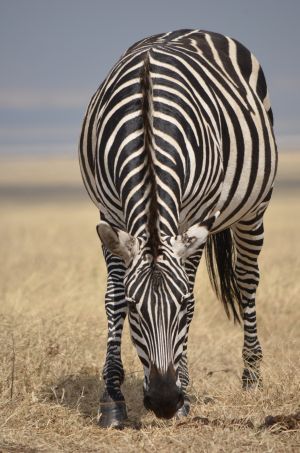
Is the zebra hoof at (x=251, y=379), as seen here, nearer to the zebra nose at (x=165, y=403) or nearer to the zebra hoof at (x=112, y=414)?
the zebra hoof at (x=112, y=414)

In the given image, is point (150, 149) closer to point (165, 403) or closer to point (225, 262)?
point (165, 403)

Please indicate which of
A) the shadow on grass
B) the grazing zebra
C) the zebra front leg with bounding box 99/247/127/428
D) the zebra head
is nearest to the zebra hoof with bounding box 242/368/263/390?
the grazing zebra

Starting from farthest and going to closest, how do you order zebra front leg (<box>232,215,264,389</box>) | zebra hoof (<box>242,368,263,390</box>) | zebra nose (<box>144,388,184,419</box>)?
zebra front leg (<box>232,215,264,389</box>) < zebra hoof (<box>242,368,263,390</box>) < zebra nose (<box>144,388,184,419</box>)

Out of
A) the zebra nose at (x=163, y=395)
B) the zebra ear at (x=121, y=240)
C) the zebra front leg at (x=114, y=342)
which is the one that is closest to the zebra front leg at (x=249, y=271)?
the zebra front leg at (x=114, y=342)

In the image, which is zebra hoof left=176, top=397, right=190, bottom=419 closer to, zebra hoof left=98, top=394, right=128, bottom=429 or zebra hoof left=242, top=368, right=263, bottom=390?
zebra hoof left=98, top=394, right=128, bottom=429

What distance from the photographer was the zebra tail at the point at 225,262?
7.80 m

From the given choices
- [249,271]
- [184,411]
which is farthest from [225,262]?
[184,411]

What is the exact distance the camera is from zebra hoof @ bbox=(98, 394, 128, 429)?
5523 mm

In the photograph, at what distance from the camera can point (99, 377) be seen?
6828mm

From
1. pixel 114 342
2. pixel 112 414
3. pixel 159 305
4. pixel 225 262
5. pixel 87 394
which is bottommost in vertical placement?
pixel 112 414

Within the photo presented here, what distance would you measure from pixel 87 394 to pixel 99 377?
0.38 meters

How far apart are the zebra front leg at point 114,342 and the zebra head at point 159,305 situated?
97 centimetres

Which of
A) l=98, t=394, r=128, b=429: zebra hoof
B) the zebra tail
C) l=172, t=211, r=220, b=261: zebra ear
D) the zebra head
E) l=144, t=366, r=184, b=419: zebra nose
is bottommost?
l=98, t=394, r=128, b=429: zebra hoof

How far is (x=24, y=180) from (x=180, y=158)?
87483mm
